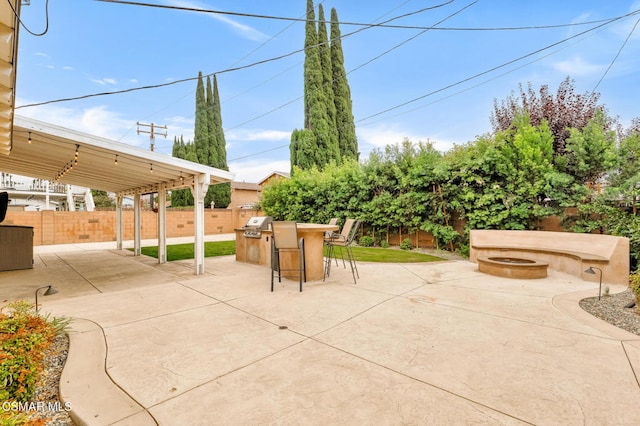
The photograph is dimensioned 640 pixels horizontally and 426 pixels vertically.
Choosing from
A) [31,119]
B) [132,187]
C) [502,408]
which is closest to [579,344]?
[502,408]

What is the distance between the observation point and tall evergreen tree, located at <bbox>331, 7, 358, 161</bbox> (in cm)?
2133

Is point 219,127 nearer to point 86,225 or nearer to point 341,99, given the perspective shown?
point 341,99

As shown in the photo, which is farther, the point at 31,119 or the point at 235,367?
the point at 31,119

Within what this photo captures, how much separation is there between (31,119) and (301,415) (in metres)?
5.06

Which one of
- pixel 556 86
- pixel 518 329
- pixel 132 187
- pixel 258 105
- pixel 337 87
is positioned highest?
pixel 337 87

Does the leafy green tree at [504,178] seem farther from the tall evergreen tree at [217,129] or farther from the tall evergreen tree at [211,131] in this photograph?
the tall evergreen tree at [211,131]

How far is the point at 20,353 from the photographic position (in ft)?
5.89

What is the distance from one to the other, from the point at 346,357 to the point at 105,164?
6.38m

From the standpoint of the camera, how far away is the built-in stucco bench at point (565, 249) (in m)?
4.73

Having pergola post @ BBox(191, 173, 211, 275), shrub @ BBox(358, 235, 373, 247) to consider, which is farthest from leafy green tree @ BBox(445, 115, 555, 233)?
pergola post @ BBox(191, 173, 211, 275)

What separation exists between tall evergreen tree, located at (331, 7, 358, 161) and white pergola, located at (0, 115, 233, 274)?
15518 millimetres

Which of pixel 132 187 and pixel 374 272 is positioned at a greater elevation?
pixel 132 187

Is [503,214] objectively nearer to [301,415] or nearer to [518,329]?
[518,329]

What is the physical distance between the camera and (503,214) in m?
7.25
